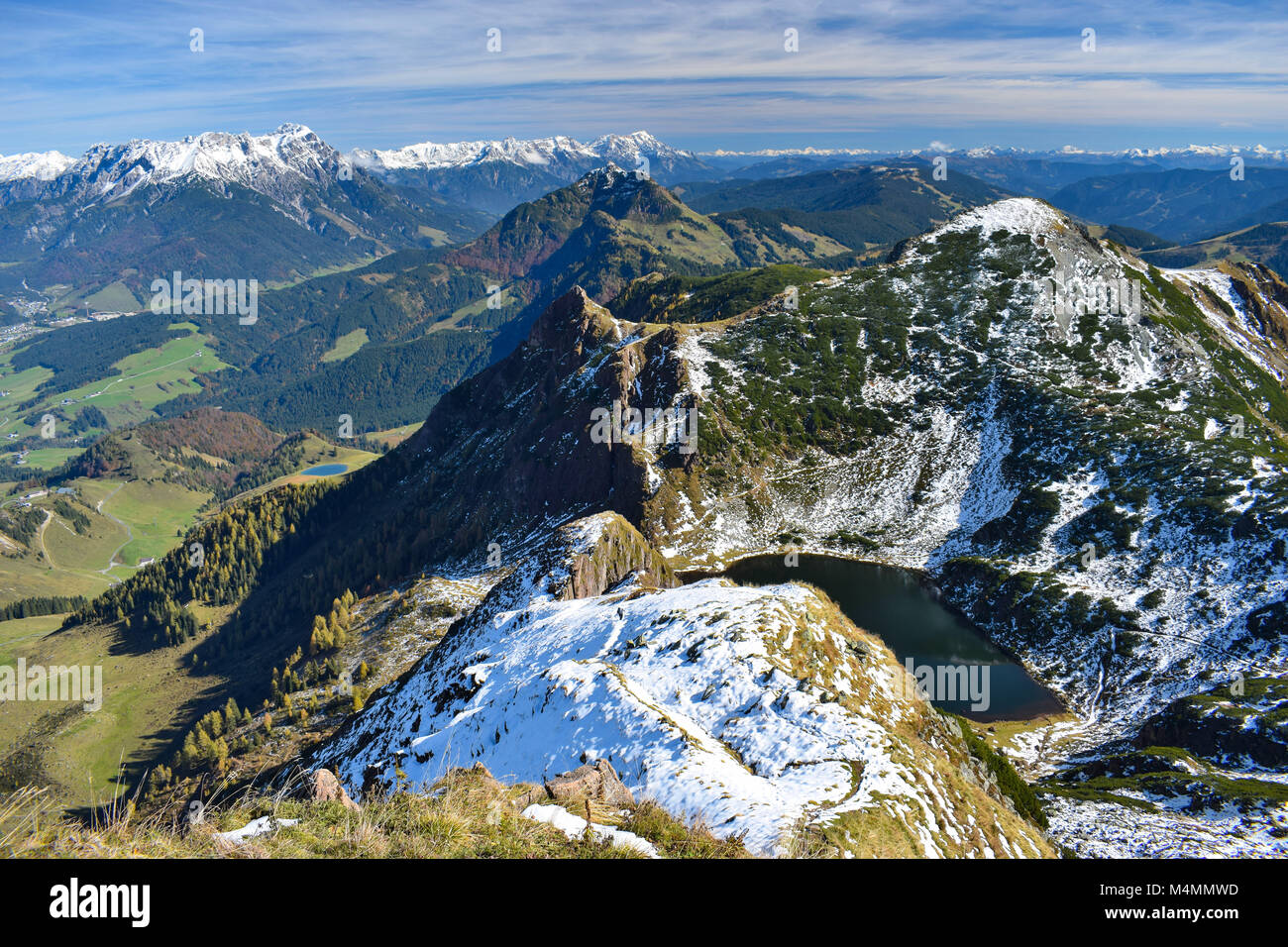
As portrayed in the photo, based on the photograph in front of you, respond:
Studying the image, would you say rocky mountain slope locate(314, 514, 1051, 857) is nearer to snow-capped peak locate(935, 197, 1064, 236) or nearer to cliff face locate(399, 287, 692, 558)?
cliff face locate(399, 287, 692, 558)

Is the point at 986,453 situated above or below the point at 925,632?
above

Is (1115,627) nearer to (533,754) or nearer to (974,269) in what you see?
(533,754)

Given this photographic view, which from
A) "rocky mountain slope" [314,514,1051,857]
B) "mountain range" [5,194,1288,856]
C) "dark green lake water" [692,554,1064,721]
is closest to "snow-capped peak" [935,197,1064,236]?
"mountain range" [5,194,1288,856]

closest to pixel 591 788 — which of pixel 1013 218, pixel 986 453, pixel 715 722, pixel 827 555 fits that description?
pixel 715 722

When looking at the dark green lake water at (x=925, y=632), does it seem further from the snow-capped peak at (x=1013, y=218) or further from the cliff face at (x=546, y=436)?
the snow-capped peak at (x=1013, y=218)

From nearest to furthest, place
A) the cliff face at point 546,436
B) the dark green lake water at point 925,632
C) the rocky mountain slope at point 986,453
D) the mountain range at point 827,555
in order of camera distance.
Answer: the mountain range at point 827,555 → the dark green lake water at point 925,632 → the rocky mountain slope at point 986,453 → the cliff face at point 546,436

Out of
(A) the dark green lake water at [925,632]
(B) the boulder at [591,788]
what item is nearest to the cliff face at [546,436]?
(A) the dark green lake water at [925,632]

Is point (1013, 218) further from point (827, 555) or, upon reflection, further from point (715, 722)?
point (715, 722)

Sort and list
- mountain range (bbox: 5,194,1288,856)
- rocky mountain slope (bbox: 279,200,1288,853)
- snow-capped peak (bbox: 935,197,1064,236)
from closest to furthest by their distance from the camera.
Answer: mountain range (bbox: 5,194,1288,856) < rocky mountain slope (bbox: 279,200,1288,853) < snow-capped peak (bbox: 935,197,1064,236)
